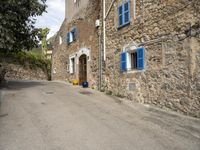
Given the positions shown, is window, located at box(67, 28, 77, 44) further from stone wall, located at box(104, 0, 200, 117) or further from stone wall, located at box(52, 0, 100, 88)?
stone wall, located at box(104, 0, 200, 117)

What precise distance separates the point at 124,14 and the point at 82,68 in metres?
6.69

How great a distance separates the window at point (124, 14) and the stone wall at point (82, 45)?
2.90m

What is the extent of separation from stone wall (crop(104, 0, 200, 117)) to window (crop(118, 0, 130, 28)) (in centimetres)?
28

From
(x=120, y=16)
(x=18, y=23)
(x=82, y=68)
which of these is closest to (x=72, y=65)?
(x=82, y=68)

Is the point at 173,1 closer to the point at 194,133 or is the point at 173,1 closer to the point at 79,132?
the point at 194,133

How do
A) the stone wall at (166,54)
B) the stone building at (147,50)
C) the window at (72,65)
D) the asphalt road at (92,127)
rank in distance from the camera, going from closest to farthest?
the asphalt road at (92,127), the stone wall at (166,54), the stone building at (147,50), the window at (72,65)

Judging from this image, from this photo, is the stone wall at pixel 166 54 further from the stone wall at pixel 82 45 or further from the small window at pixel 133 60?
the stone wall at pixel 82 45

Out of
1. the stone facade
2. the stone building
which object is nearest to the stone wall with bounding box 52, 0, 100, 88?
the stone building

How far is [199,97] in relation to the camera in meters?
7.97

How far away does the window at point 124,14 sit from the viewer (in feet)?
38.1

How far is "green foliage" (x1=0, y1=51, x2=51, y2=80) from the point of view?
978 inches

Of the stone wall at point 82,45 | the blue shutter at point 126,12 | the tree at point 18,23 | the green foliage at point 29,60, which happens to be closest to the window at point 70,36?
the stone wall at point 82,45

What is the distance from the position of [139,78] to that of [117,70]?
1.90 meters

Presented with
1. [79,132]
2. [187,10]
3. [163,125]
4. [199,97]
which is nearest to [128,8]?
[187,10]
